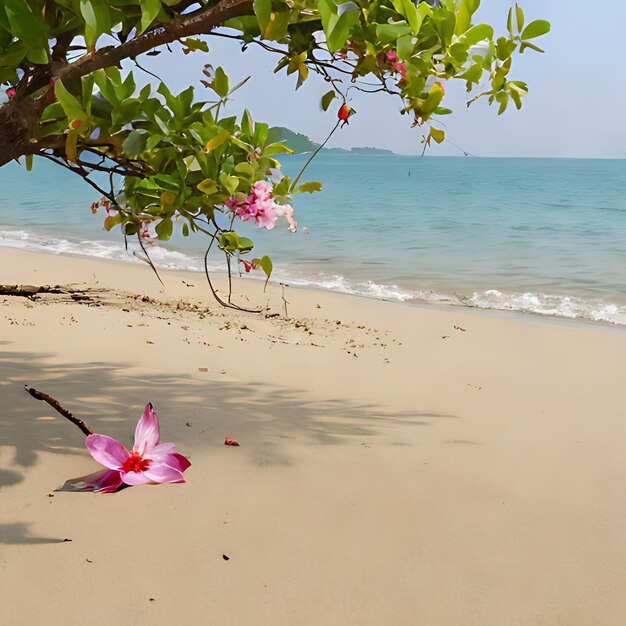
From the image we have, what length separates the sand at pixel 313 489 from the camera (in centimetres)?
160

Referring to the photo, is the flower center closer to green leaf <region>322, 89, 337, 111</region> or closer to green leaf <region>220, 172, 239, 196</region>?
green leaf <region>220, 172, 239, 196</region>

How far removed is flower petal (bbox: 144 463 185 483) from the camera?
2031 mm

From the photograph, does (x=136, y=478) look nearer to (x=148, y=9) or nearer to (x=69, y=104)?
(x=69, y=104)

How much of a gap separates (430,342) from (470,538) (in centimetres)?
272

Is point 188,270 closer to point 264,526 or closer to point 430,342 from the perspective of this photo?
point 430,342

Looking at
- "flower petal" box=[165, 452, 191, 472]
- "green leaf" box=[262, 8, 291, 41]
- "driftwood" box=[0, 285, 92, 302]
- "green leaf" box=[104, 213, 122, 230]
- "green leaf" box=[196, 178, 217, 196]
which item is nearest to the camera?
"green leaf" box=[262, 8, 291, 41]

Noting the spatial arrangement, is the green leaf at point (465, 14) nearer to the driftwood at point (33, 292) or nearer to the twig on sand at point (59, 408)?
the twig on sand at point (59, 408)

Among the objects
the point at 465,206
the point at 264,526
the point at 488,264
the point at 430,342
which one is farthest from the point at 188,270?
the point at 465,206

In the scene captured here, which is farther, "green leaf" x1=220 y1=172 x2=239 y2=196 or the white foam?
the white foam

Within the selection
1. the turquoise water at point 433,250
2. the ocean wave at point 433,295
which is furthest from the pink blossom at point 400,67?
the ocean wave at point 433,295

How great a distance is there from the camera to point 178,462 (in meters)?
2.07

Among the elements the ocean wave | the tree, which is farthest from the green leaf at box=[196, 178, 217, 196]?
the ocean wave

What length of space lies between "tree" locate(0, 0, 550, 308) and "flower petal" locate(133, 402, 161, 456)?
2.15 feet

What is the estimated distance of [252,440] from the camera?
95.7 inches
